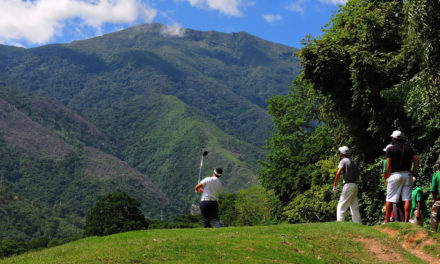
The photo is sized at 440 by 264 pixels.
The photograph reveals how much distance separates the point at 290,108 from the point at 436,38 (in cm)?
3303

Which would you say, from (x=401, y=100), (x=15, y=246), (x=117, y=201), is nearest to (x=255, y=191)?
(x=117, y=201)

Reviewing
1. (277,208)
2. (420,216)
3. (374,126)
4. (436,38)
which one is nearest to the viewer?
(420,216)

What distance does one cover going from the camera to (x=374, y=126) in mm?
26344

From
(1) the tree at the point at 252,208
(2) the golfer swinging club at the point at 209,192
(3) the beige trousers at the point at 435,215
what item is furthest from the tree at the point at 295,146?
(1) the tree at the point at 252,208

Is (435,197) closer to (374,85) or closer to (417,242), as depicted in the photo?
(417,242)

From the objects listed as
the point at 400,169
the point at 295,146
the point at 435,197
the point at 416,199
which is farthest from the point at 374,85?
the point at 295,146

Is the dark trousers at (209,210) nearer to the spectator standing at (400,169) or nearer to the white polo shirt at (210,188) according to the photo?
the white polo shirt at (210,188)

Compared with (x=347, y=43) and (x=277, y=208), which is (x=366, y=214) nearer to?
(x=347, y=43)

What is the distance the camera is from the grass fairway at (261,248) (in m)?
12.2

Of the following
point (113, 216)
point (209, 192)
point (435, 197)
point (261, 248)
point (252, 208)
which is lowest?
point (113, 216)

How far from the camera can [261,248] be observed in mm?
13602

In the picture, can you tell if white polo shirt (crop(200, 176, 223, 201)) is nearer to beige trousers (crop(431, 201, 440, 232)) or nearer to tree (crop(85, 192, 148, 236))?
beige trousers (crop(431, 201, 440, 232))

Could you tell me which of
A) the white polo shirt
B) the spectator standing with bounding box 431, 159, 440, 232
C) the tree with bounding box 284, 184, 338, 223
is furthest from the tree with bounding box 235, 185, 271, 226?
the spectator standing with bounding box 431, 159, 440, 232

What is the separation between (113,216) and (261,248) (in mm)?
72796
